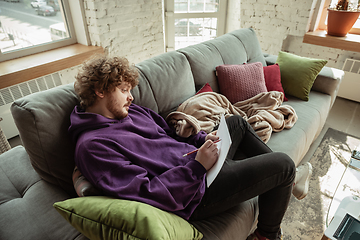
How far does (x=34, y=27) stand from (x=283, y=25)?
278 centimetres

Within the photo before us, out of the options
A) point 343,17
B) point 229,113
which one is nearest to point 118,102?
point 229,113

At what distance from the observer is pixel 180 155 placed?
1.16 meters

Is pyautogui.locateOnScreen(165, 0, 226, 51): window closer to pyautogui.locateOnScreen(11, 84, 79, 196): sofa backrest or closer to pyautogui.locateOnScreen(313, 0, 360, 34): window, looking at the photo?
pyautogui.locateOnScreen(313, 0, 360, 34): window

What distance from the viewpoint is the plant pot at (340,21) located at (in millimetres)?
2439

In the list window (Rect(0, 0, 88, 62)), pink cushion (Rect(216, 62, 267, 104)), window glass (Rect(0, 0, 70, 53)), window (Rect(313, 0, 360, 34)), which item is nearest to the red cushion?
pink cushion (Rect(216, 62, 267, 104))

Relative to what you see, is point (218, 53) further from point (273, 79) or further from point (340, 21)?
point (340, 21)

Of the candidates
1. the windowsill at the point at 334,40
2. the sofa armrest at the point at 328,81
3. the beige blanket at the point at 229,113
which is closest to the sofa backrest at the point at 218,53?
the beige blanket at the point at 229,113

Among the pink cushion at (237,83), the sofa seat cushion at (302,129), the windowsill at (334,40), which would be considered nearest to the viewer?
the sofa seat cushion at (302,129)

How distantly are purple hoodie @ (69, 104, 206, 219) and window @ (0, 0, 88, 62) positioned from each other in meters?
1.60

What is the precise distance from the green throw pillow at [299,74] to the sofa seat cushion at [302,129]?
73mm

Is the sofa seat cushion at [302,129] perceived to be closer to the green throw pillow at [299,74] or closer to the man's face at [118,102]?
the green throw pillow at [299,74]

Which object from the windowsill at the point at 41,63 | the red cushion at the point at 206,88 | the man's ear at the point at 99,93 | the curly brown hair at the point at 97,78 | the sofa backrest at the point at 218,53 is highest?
the curly brown hair at the point at 97,78

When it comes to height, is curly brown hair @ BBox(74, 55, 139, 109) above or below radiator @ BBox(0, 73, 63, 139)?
above

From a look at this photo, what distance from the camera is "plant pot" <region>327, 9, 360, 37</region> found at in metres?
2.44
